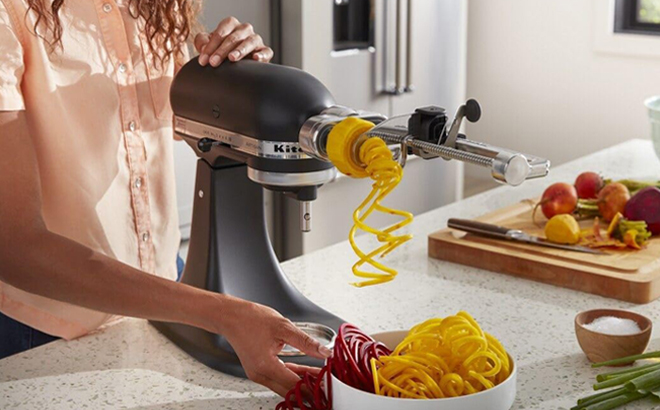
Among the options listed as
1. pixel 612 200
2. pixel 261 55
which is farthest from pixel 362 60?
pixel 261 55

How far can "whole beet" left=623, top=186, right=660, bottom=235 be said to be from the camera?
5.80 ft

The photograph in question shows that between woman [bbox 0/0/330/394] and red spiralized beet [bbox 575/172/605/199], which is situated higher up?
woman [bbox 0/0/330/394]

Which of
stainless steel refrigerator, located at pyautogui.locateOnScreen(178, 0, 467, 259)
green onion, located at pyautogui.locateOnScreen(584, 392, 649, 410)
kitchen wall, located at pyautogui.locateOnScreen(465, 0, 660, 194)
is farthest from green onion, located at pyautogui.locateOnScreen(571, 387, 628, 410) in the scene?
kitchen wall, located at pyautogui.locateOnScreen(465, 0, 660, 194)

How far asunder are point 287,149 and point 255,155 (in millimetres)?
49

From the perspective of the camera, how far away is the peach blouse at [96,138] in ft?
4.61

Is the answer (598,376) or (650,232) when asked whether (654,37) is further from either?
(598,376)

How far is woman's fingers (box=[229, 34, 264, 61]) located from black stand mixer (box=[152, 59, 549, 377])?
26mm

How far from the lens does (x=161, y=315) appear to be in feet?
3.93

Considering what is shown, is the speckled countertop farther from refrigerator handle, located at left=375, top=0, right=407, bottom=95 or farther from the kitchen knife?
refrigerator handle, located at left=375, top=0, right=407, bottom=95

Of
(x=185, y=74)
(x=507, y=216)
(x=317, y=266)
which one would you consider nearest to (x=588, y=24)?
(x=507, y=216)

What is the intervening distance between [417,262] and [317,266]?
0.62ft

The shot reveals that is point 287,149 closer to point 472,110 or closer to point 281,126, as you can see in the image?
point 281,126

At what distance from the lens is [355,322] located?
1457 mm

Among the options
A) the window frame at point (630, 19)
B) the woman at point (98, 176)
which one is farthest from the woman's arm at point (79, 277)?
the window frame at point (630, 19)
